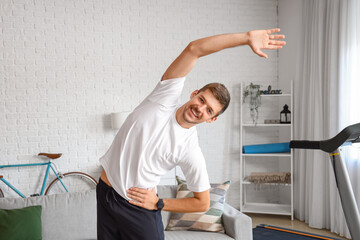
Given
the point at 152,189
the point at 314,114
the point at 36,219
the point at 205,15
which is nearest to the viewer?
the point at 152,189

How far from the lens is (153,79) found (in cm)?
528

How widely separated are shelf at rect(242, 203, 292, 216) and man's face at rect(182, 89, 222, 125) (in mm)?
3800

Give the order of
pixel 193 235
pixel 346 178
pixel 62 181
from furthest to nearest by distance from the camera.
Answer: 1. pixel 62 181
2. pixel 193 235
3. pixel 346 178

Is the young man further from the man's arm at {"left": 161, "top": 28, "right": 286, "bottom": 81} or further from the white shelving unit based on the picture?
the white shelving unit

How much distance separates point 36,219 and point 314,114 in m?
3.44

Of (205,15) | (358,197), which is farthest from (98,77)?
(358,197)

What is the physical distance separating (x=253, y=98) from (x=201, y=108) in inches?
→ 154

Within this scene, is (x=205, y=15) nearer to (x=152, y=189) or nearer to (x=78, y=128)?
(x=78, y=128)

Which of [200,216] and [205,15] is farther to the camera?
[205,15]

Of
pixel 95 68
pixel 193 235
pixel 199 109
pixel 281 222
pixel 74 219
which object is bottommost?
pixel 281 222

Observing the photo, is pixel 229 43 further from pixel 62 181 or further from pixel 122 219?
pixel 62 181

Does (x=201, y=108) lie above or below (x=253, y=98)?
below

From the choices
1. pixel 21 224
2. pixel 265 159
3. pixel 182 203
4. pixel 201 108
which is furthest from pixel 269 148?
pixel 201 108

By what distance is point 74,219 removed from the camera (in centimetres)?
294
